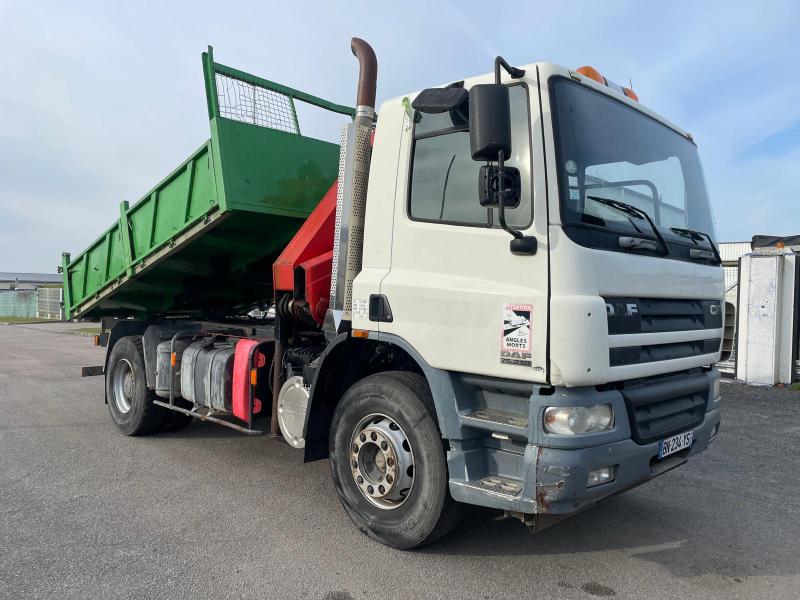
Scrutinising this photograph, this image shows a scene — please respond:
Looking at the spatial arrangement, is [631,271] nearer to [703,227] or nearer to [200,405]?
[703,227]

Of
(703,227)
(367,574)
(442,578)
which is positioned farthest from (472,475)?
(703,227)

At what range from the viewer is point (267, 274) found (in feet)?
21.4

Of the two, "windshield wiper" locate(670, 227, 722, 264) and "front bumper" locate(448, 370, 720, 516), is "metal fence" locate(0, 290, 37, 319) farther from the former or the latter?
"windshield wiper" locate(670, 227, 722, 264)

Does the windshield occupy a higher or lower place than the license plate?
higher

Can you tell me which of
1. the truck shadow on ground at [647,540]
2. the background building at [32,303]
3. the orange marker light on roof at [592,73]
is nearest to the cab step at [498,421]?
the truck shadow on ground at [647,540]

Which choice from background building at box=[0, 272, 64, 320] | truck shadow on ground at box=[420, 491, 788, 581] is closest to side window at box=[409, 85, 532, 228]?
truck shadow on ground at box=[420, 491, 788, 581]

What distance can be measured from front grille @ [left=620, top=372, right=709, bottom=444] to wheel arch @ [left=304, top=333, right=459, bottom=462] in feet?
3.99

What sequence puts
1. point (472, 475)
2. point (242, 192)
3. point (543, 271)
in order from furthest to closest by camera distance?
1. point (242, 192)
2. point (472, 475)
3. point (543, 271)

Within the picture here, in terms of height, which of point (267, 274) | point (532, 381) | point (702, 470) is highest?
point (267, 274)

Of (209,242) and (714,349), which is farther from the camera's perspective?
(209,242)

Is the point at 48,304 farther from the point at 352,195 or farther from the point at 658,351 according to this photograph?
the point at 658,351

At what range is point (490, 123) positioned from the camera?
302 centimetres

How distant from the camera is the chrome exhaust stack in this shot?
4.14 metres

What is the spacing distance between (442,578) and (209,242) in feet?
12.4
